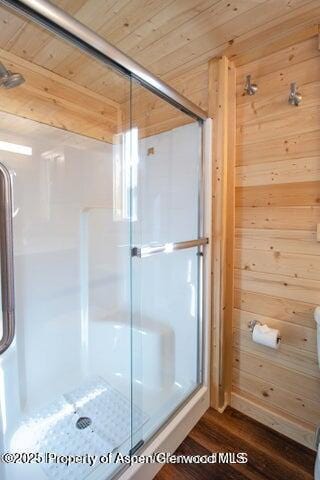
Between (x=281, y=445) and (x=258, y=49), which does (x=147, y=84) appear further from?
(x=281, y=445)

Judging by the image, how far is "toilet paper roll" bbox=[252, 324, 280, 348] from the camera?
1.35 metres

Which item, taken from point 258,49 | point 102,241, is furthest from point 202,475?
point 258,49

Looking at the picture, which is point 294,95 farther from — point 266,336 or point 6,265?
point 6,265

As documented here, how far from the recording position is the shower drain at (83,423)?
1343 millimetres

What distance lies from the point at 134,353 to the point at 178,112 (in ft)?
4.75

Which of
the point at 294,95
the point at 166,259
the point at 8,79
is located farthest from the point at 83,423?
the point at 294,95

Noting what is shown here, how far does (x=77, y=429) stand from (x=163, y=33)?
2.11 m

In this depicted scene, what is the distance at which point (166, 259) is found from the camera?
1.64 m

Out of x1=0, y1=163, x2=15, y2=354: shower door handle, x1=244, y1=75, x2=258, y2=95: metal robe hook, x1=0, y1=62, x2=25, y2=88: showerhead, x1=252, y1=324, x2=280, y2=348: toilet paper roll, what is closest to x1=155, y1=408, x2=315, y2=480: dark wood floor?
x1=252, y1=324, x2=280, y2=348: toilet paper roll

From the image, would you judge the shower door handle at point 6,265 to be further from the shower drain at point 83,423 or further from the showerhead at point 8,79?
the shower drain at point 83,423

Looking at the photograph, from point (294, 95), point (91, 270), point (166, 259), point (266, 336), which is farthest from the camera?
point (91, 270)

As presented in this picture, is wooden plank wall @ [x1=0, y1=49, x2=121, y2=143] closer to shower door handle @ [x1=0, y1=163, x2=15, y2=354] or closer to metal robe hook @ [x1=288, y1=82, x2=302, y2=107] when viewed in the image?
shower door handle @ [x1=0, y1=163, x2=15, y2=354]

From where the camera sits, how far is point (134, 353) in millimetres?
1466

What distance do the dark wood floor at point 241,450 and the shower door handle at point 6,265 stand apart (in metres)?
1.01
